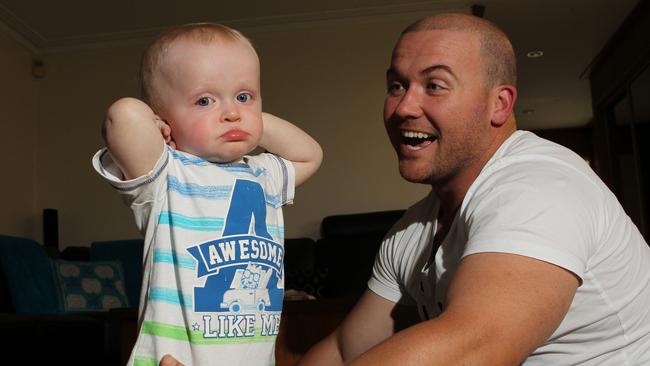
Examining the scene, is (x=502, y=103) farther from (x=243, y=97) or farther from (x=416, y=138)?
(x=243, y=97)

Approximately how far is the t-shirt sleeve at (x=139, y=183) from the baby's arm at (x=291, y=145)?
0.76 feet

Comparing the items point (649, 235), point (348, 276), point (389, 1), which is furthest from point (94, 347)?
point (649, 235)

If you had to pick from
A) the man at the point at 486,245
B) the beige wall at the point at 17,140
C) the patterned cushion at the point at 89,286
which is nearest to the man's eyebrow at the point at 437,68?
the man at the point at 486,245

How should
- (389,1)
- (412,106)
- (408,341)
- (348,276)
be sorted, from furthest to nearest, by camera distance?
(389,1) → (348,276) → (412,106) → (408,341)

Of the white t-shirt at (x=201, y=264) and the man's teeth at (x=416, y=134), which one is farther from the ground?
the man's teeth at (x=416, y=134)

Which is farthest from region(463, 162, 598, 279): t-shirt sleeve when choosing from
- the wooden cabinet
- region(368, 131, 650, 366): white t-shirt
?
the wooden cabinet

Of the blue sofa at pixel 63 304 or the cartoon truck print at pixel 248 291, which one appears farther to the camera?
the blue sofa at pixel 63 304

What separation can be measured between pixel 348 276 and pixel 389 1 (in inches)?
79.4

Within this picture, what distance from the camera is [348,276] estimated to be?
4094 mm

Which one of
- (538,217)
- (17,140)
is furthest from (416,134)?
(17,140)

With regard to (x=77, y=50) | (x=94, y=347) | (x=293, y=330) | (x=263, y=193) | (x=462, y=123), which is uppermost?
(x=77, y=50)

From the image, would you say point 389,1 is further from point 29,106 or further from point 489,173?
point 489,173

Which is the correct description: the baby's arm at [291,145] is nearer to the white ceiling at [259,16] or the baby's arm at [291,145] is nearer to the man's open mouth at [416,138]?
the man's open mouth at [416,138]

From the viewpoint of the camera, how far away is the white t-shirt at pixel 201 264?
99cm
